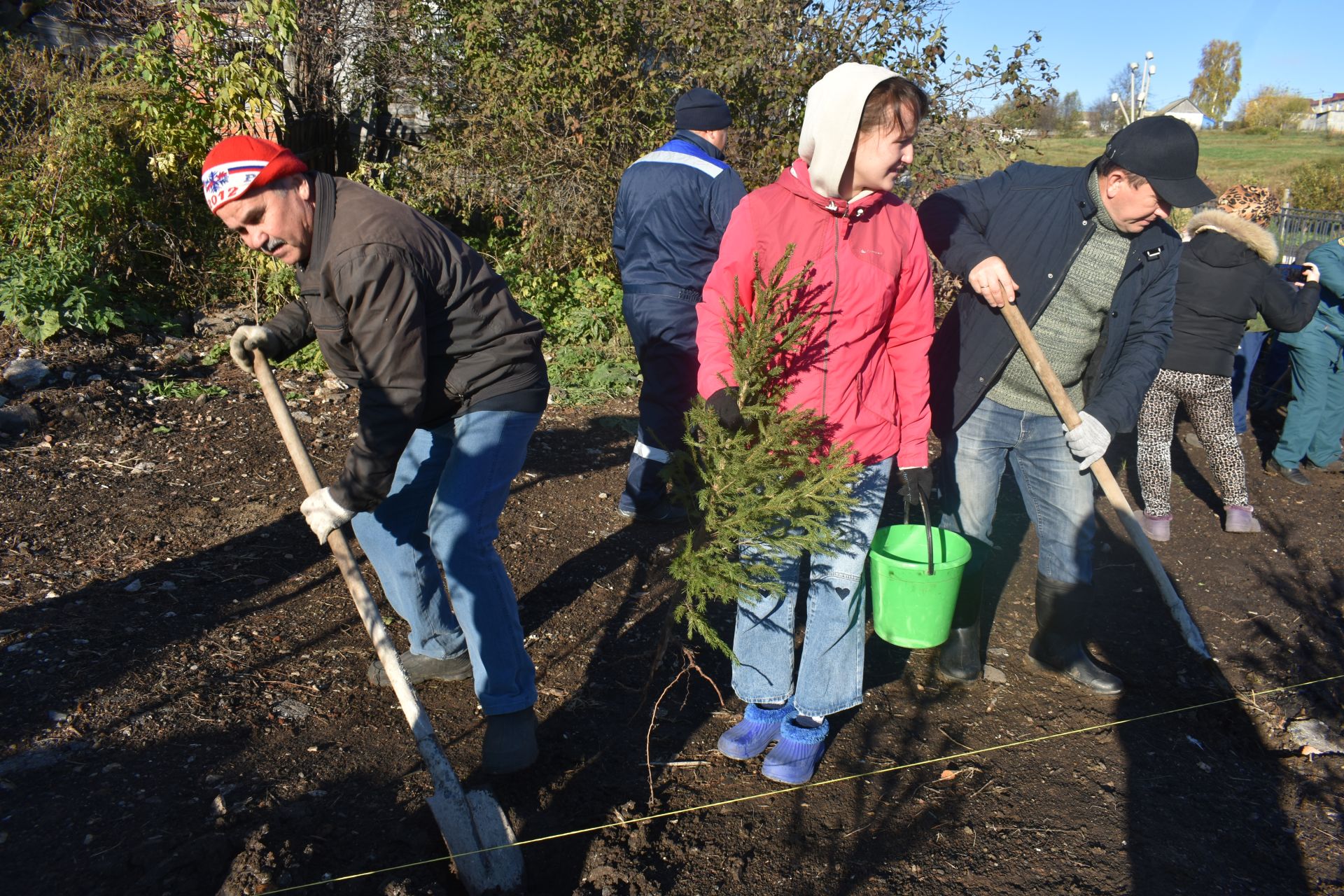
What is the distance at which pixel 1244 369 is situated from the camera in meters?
7.34

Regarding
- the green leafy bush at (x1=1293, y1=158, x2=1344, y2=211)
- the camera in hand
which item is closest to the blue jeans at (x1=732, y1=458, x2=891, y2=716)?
the camera in hand

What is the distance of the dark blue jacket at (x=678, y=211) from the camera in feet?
15.6

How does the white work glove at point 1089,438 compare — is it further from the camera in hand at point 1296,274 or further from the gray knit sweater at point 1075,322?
the camera in hand at point 1296,274

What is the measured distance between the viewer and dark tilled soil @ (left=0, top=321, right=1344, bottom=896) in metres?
2.79

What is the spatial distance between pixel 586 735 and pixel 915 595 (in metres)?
1.32

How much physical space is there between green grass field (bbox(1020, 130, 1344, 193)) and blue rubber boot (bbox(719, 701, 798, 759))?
18840 millimetres

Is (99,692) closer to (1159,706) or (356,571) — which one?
(356,571)

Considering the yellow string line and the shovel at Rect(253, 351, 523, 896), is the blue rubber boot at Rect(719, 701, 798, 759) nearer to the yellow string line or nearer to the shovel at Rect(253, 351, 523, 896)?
the yellow string line

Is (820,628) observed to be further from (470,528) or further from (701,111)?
(701,111)

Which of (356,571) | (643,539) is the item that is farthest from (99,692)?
(643,539)

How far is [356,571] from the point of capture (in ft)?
9.55

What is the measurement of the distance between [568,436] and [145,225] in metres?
4.08

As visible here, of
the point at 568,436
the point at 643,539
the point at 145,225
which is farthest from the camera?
the point at 145,225

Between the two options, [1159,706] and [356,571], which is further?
[1159,706]
